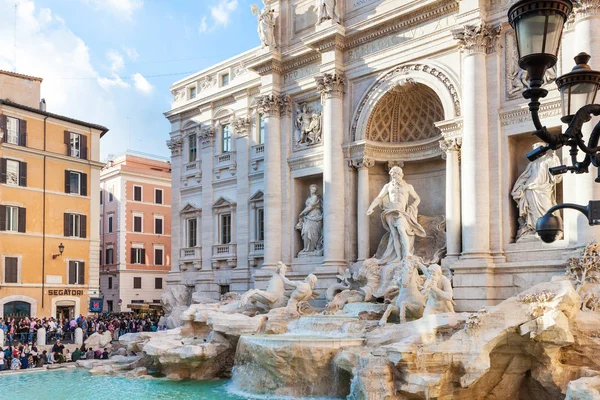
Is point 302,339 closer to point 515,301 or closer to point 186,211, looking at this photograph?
point 515,301

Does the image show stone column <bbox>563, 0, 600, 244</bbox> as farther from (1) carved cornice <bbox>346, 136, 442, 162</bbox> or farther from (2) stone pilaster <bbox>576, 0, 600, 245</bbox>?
(1) carved cornice <bbox>346, 136, 442, 162</bbox>

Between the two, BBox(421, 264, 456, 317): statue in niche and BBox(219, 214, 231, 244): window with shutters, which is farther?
BBox(219, 214, 231, 244): window with shutters

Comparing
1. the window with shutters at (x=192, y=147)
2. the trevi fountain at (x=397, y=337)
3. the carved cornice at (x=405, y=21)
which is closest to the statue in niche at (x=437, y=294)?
the trevi fountain at (x=397, y=337)

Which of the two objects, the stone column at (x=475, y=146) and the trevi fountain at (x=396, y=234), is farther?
the stone column at (x=475, y=146)

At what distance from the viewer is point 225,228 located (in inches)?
1123

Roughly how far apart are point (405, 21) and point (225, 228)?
39.4 ft

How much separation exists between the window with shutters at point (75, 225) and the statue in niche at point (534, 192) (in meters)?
22.7

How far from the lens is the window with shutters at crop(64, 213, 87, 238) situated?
3316 cm

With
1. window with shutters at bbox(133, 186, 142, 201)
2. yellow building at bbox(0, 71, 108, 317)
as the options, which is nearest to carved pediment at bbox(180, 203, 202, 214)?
yellow building at bbox(0, 71, 108, 317)

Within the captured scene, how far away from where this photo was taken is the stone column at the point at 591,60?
1619 centimetres

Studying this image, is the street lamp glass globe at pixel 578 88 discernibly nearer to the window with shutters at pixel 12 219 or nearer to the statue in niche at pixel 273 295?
the statue in niche at pixel 273 295

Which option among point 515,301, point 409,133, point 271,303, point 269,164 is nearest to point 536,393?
point 515,301

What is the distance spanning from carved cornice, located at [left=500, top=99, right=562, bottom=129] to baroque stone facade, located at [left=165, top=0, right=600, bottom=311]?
0.11 ft

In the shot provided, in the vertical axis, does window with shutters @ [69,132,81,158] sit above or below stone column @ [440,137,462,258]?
above
